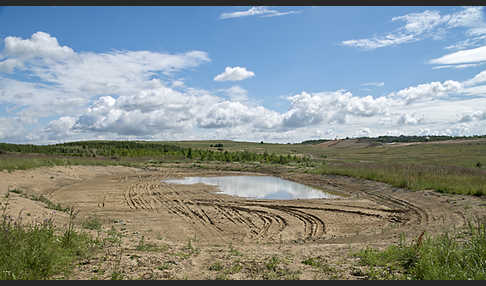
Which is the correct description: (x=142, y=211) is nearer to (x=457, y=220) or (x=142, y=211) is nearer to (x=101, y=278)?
(x=101, y=278)

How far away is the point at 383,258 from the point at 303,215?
778 centimetres

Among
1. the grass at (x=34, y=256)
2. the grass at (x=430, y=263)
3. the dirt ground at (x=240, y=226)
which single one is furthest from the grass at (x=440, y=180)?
the grass at (x=34, y=256)

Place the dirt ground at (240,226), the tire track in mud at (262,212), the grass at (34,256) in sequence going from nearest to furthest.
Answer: the grass at (34,256) < the dirt ground at (240,226) < the tire track in mud at (262,212)

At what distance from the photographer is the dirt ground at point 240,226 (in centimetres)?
561

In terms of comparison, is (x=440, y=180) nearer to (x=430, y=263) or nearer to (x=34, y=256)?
(x=430, y=263)

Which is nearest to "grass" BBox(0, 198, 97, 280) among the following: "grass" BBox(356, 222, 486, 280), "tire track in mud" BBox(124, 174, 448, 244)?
"grass" BBox(356, 222, 486, 280)

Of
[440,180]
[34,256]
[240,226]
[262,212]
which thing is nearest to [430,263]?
[34,256]

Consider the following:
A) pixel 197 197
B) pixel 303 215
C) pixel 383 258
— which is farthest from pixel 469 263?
pixel 197 197

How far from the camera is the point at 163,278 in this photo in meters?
5.05

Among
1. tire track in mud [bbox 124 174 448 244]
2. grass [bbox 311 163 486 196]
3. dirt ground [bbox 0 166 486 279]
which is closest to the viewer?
dirt ground [bbox 0 166 486 279]

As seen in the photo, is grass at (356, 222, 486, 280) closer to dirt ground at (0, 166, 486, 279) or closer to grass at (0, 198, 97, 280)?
dirt ground at (0, 166, 486, 279)

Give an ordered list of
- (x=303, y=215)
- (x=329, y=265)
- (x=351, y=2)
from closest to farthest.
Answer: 1. (x=351, y=2)
2. (x=329, y=265)
3. (x=303, y=215)

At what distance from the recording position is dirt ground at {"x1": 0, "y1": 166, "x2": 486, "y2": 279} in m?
5.61

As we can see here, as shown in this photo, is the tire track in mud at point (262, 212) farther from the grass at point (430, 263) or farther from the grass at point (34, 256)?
the grass at point (34, 256)
